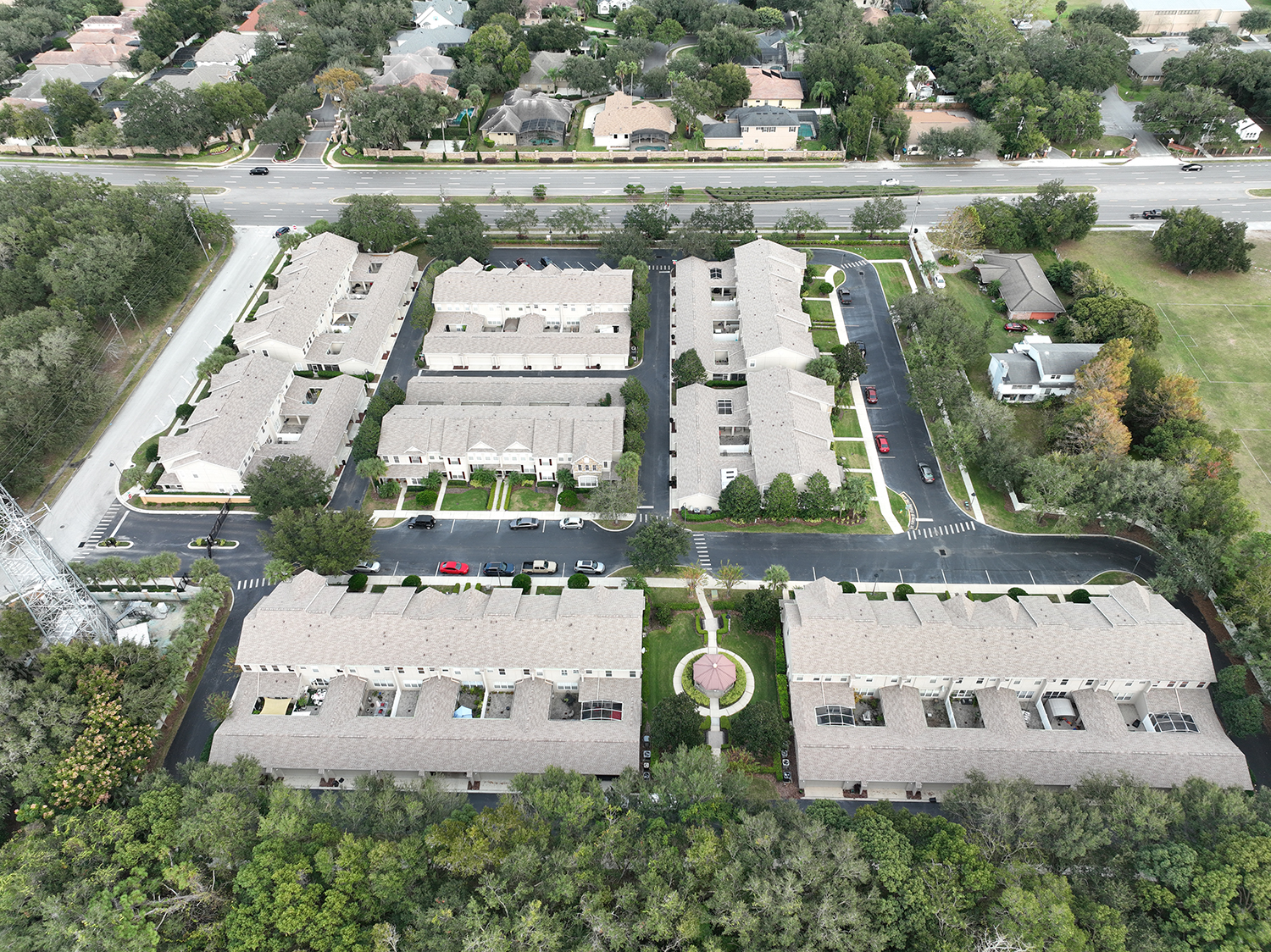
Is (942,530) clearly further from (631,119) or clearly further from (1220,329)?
(631,119)

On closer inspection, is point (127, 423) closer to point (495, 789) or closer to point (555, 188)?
point (495, 789)

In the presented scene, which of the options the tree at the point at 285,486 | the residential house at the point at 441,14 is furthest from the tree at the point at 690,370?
the residential house at the point at 441,14

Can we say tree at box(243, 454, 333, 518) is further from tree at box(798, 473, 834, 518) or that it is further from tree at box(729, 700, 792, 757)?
tree at box(798, 473, 834, 518)

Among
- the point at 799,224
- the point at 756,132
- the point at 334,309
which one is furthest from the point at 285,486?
the point at 756,132

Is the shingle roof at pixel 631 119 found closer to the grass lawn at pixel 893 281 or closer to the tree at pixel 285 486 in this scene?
the grass lawn at pixel 893 281

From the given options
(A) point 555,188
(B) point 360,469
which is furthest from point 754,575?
(A) point 555,188

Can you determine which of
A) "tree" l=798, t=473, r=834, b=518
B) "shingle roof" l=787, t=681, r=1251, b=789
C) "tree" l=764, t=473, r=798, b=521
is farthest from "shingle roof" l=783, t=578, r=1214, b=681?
"tree" l=798, t=473, r=834, b=518
